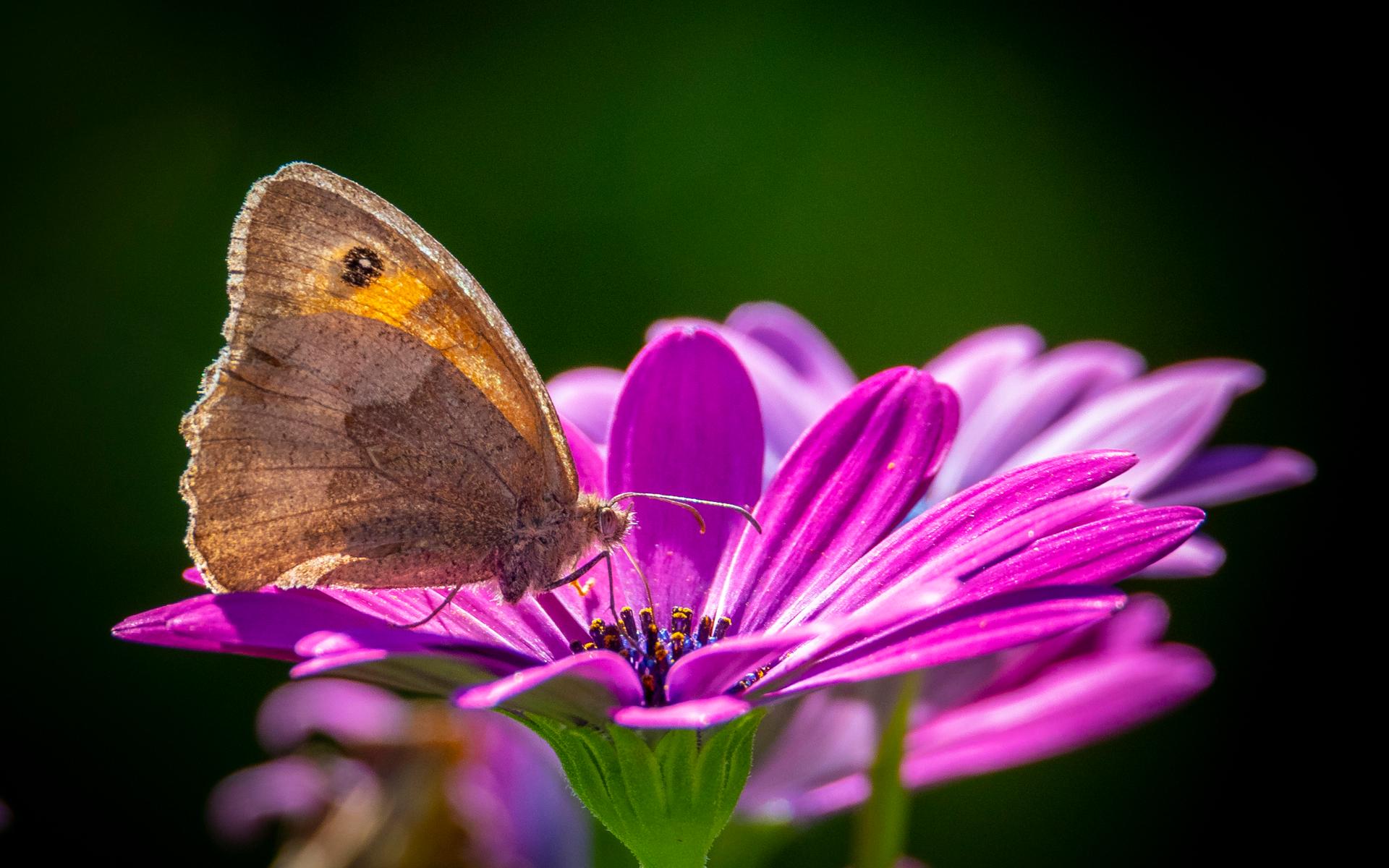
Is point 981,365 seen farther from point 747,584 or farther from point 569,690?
point 569,690

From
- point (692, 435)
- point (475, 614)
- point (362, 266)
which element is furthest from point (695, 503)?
point (362, 266)

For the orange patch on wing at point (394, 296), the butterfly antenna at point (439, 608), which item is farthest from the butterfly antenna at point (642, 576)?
the orange patch on wing at point (394, 296)

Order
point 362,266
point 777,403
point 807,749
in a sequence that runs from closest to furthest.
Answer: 1. point 362,266
2. point 807,749
3. point 777,403

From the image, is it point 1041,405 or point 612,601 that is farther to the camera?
point 1041,405

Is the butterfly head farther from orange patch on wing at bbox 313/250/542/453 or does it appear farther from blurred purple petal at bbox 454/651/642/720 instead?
blurred purple petal at bbox 454/651/642/720

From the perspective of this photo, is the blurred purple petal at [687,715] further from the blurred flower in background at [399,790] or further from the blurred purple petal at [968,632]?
the blurred flower in background at [399,790]

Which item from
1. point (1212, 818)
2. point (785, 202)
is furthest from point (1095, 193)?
point (1212, 818)

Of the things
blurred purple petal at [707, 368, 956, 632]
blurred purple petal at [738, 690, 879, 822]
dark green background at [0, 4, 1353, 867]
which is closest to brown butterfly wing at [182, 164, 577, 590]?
blurred purple petal at [707, 368, 956, 632]
